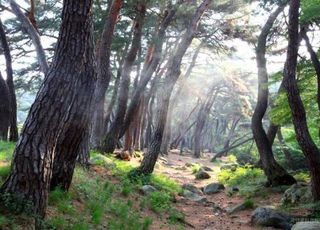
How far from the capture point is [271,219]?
334 inches

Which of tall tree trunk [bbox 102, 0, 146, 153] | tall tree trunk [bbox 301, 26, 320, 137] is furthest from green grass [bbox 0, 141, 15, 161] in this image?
tall tree trunk [bbox 301, 26, 320, 137]

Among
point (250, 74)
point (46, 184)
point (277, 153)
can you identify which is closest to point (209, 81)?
point (250, 74)

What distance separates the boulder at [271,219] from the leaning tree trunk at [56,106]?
191 inches

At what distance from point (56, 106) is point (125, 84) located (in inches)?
410

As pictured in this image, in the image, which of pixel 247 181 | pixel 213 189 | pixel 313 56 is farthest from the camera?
pixel 247 181

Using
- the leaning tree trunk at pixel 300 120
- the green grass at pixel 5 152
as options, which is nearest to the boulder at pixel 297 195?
the leaning tree trunk at pixel 300 120

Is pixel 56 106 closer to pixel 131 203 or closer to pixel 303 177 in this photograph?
pixel 131 203

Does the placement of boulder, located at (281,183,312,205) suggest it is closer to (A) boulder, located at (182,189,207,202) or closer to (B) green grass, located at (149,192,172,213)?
(A) boulder, located at (182,189,207,202)

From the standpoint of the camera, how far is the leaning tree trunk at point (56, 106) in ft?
16.3

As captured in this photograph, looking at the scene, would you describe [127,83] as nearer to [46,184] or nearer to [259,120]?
[259,120]

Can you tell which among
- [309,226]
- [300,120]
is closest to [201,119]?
[300,120]

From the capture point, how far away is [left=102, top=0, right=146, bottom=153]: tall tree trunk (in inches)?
568

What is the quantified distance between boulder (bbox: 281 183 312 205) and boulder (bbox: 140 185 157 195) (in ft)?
11.5

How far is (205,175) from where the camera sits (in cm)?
1741
